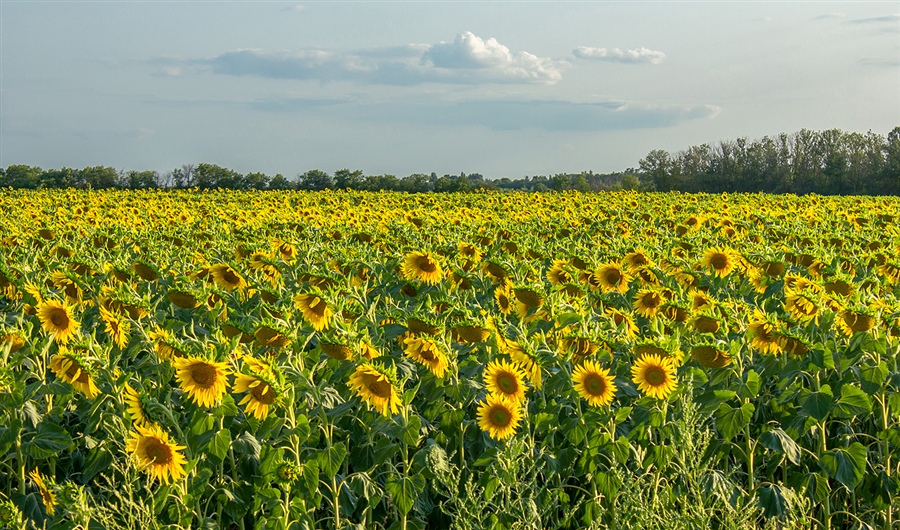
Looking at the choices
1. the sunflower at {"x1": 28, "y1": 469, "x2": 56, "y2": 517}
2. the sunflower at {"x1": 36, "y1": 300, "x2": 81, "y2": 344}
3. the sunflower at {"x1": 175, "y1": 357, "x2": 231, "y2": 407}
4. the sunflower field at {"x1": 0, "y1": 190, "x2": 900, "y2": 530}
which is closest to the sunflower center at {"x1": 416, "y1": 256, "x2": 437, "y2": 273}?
the sunflower field at {"x1": 0, "y1": 190, "x2": 900, "y2": 530}

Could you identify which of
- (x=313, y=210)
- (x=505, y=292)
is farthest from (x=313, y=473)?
(x=313, y=210)

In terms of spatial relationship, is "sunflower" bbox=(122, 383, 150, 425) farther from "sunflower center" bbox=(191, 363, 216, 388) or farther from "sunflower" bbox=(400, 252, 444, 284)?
"sunflower" bbox=(400, 252, 444, 284)

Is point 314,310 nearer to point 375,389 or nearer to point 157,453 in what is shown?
point 375,389

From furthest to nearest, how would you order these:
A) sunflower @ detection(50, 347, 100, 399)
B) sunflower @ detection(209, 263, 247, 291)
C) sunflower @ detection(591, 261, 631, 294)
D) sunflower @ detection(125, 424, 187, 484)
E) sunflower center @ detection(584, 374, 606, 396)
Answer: sunflower @ detection(591, 261, 631, 294)
sunflower @ detection(209, 263, 247, 291)
sunflower center @ detection(584, 374, 606, 396)
sunflower @ detection(50, 347, 100, 399)
sunflower @ detection(125, 424, 187, 484)

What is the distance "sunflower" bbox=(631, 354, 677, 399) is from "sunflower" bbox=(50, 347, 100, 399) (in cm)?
289

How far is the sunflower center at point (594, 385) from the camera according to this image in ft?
14.7

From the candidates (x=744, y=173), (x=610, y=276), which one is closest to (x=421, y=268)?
(x=610, y=276)

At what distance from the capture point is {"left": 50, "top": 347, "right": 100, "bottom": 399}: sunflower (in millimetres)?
4377

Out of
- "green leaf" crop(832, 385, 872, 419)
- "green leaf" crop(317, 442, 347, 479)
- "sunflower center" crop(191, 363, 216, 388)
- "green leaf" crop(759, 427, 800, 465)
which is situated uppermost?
"sunflower center" crop(191, 363, 216, 388)

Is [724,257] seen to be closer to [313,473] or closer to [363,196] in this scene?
[313,473]

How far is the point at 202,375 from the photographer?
411cm

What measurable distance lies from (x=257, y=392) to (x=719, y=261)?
5.43 meters

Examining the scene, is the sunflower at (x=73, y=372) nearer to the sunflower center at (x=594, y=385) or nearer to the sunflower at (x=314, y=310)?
the sunflower at (x=314, y=310)

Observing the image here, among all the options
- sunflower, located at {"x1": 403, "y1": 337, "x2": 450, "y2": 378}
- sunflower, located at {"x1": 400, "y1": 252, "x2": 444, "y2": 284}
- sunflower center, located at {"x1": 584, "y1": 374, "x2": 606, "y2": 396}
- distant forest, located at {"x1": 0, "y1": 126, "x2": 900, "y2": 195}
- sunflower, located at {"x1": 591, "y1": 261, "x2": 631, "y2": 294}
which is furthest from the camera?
distant forest, located at {"x1": 0, "y1": 126, "x2": 900, "y2": 195}
